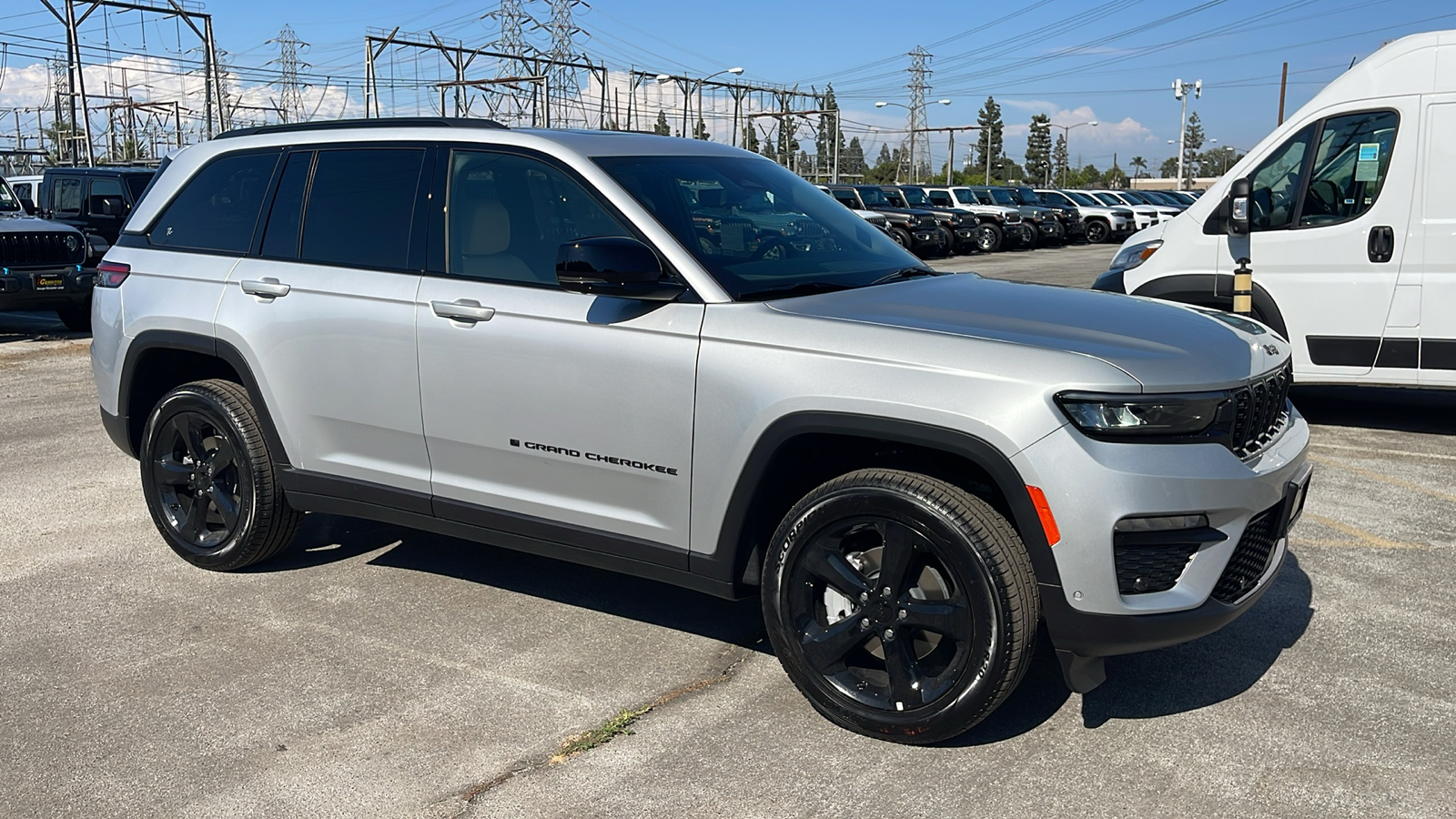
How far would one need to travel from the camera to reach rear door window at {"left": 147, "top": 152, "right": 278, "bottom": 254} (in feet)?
16.7

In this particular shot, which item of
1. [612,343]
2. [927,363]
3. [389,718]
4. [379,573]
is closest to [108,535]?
[379,573]

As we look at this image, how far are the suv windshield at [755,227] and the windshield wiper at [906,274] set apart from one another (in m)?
0.02

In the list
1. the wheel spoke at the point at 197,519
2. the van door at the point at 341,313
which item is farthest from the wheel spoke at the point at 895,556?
the wheel spoke at the point at 197,519

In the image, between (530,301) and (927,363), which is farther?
(530,301)

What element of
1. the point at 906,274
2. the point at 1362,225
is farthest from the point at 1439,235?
the point at 906,274

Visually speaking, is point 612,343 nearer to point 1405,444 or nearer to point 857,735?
point 857,735

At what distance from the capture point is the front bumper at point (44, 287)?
1302cm

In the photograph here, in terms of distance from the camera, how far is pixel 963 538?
3.37 m

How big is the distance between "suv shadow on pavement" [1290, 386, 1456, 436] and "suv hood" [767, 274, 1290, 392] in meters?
4.70

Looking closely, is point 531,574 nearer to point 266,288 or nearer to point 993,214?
point 266,288

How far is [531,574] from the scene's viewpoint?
17.2ft

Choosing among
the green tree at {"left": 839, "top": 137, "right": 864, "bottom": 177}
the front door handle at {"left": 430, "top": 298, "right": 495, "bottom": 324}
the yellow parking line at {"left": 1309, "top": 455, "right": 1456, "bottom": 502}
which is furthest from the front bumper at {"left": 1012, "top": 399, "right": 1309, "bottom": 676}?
the green tree at {"left": 839, "top": 137, "right": 864, "bottom": 177}

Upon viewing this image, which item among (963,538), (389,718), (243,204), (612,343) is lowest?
(389,718)

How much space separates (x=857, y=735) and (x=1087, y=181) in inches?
5475
